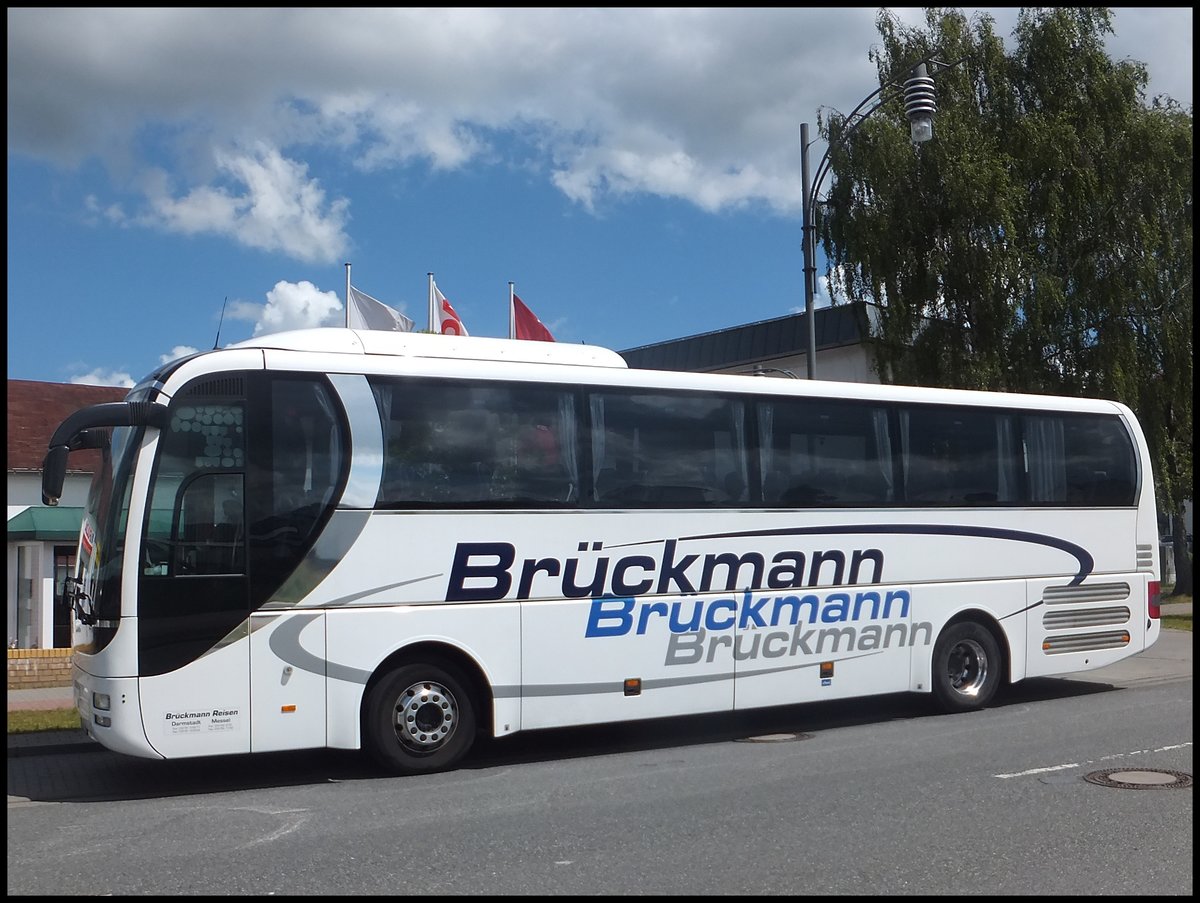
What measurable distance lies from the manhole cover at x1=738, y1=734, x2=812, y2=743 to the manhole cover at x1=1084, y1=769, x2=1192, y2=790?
313 cm

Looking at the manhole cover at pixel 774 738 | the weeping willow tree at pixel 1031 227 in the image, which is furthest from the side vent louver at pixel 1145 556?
the weeping willow tree at pixel 1031 227

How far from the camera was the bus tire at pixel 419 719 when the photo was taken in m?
9.80

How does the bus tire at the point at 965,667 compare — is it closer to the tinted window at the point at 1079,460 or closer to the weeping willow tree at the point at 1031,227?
the tinted window at the point at 1079,460

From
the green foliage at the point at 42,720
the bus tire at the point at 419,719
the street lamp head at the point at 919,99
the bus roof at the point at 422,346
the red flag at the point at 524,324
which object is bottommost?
the green foliage at the point at 42,720

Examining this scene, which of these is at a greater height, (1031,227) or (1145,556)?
(1031,227)

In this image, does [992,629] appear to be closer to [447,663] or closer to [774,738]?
[774,738]

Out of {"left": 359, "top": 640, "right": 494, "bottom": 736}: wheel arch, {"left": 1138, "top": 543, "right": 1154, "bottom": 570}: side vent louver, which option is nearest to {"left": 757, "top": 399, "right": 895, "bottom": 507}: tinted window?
{"left": 359, "top": 640, "right": 494, "bottom": 736}: wheel arch

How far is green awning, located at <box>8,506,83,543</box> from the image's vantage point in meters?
19.2

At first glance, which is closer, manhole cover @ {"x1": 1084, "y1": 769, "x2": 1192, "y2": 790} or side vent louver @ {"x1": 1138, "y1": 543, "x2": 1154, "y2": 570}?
manhole cover @ {"x1": 1084, "y1": 769, "x2": 1192, "y2": 790}

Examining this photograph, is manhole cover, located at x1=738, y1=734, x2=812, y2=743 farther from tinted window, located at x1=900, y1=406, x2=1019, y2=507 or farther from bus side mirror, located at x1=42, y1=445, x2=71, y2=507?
bus side mirror, located at x1=42, y1=445, x2=71, y2=507

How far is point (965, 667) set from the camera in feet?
43.7

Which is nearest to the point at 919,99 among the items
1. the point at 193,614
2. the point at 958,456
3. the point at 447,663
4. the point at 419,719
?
the point at 958,456

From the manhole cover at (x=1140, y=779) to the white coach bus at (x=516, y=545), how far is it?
11.3ft

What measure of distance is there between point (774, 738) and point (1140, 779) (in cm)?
370
